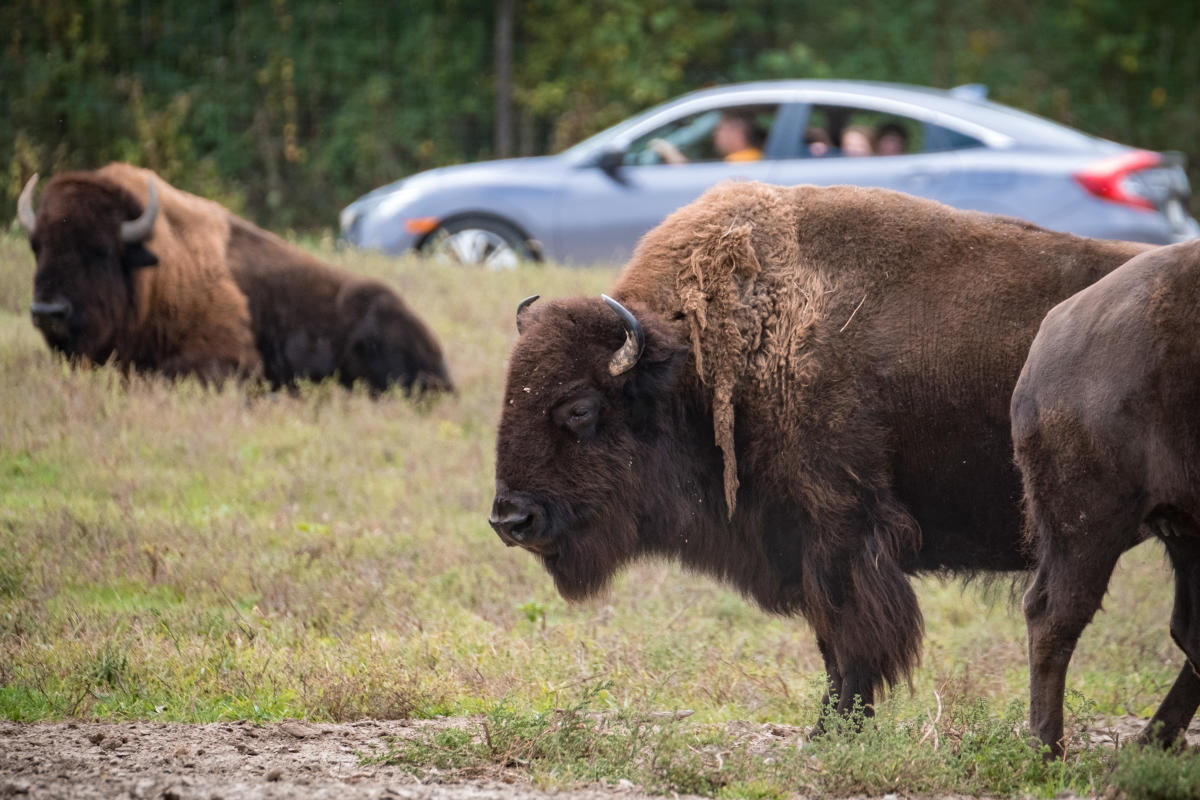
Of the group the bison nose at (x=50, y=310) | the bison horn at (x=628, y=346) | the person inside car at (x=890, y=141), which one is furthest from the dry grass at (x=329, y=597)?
the person inside car at (x=890, y=141)

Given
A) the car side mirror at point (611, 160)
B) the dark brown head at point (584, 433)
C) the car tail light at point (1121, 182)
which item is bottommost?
the dark brown head at point (584, 433)

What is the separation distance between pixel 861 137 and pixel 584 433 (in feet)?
25.7

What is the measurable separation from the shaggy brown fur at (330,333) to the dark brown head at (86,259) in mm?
914

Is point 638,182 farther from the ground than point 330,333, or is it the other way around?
point 638,182

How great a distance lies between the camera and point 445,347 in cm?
1079

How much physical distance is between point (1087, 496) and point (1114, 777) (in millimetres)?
825

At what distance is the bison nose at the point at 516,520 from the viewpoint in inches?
191

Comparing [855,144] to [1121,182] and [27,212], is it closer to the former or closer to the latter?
[1121,182]

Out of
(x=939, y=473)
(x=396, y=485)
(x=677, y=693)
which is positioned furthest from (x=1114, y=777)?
(x=396, y=485)

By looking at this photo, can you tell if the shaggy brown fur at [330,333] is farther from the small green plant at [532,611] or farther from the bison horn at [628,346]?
the bison horn at [628,346]

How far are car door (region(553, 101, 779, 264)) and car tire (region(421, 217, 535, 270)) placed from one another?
1.32 feet

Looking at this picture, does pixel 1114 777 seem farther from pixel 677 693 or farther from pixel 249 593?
pixel 249 593

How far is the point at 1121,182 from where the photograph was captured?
414 inches

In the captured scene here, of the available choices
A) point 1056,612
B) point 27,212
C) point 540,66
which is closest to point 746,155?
point 27,212
